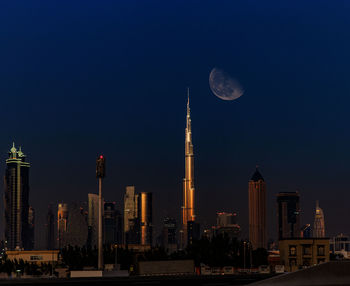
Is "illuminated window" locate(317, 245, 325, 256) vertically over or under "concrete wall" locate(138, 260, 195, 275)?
under

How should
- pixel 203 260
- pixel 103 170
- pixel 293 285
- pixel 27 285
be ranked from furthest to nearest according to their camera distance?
pixel 203 260, pixel 103 170, pixel 27 285, pixel 293 285

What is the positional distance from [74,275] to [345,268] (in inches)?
2278

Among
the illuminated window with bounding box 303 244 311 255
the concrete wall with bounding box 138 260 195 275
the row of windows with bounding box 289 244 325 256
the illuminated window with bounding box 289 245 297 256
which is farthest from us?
the illuminated window with bounding box 289 245 297 256

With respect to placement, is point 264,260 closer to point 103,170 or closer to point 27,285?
point 103,170

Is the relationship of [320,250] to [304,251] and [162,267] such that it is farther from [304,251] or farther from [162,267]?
[162,267]

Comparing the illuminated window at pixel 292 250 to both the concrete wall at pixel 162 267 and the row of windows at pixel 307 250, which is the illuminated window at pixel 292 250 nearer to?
the row of windows at pixel 307 250

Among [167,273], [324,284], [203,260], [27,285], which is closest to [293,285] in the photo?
[324,284]

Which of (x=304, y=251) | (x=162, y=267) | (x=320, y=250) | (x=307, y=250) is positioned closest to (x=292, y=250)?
(x=304, y=251)

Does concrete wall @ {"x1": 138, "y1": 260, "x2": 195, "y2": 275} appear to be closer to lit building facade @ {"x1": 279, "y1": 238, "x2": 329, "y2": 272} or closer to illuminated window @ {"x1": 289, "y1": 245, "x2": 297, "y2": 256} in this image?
lit building facade @ {"x1": 279, "y1": 238, "x2": 329, "y2": 272}

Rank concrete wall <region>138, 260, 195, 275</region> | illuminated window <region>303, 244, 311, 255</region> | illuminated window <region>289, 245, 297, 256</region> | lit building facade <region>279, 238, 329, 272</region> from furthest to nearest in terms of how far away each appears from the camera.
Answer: illuminated window <region>289, 245, 297, 256</region> → illuminated window <region>303, 244, 311, 255</region> → lit building facade <region>279, 238, 329, 272</region> → concrete wall <region>138, 260, 195, 275</region>

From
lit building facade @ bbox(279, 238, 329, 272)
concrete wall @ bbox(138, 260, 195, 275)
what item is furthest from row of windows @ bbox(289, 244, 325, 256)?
concrete wall @ bbox(138, 260, 195, 275)

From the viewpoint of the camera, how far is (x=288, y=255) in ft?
570

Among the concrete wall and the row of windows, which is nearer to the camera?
the concrete wall

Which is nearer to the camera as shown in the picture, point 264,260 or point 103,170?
point 103,170
